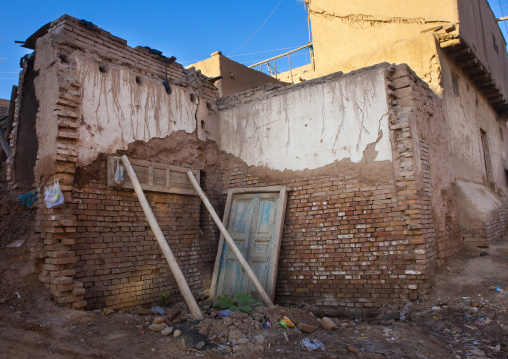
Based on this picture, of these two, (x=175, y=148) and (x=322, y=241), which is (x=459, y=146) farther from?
(x=175, y=148)

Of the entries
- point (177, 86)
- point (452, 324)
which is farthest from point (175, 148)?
point (452, 324)

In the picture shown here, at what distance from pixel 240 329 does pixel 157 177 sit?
8.99 ft

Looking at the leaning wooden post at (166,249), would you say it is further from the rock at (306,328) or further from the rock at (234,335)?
the rock at (306,328)

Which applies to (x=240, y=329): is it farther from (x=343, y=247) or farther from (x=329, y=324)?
(x=343, y=247)

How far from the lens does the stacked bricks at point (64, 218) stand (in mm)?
4289

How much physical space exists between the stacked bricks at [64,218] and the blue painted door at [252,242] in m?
2.31

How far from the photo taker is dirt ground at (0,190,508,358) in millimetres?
3404

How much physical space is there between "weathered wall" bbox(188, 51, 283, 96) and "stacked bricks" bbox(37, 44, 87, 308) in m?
5.04

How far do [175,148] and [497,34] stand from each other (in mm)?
10820

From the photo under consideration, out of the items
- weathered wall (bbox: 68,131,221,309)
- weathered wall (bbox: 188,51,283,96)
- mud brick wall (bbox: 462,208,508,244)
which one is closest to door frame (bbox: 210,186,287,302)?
weathered wall (bbox: 68,131,221,309)

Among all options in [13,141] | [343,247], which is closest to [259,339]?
[343,247]

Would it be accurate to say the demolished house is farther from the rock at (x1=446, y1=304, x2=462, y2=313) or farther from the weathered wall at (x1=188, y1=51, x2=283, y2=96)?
the weathered wall at (x1=188, y1=51, x2=283, y2=96)

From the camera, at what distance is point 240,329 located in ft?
13.0

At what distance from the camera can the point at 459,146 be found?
7562mm
